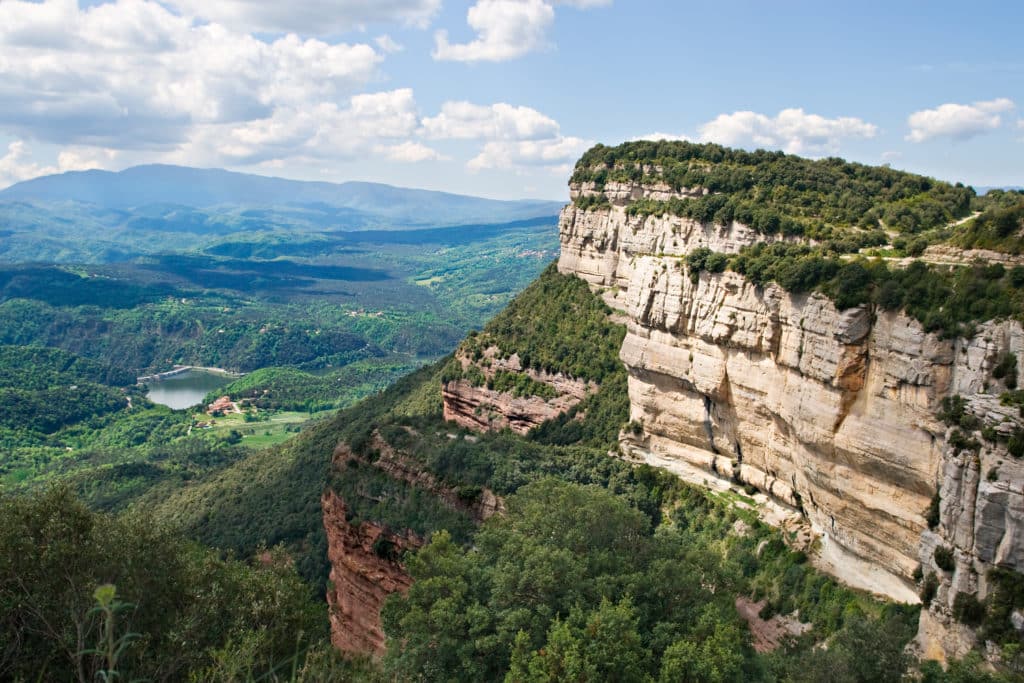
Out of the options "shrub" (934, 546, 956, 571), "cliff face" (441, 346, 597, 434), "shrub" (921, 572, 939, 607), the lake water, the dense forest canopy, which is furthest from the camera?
the lake water

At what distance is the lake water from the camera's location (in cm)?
16300

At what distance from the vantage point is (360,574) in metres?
36.5

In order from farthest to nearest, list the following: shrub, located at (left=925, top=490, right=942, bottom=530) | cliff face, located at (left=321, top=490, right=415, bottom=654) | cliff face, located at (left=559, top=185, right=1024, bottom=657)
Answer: cliff face, located at (left=321, top=490, right=415, bottom=654) → shrub, located at (left=925, top=490, right=942, bottom=530) → cliff face, located at (left=559, top=185, right=1024, bottom=657)

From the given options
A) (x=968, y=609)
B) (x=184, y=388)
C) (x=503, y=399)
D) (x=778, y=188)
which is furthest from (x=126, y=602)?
(x=184, y=388)

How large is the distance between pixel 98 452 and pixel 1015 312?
119869 mm

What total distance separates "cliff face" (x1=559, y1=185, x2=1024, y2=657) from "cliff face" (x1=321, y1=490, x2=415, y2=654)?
14.8 meters

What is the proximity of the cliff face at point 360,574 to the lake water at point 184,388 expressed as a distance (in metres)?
128

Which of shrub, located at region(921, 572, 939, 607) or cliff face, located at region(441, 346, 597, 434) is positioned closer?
shrub, located at region(921, 572, 939, 607)

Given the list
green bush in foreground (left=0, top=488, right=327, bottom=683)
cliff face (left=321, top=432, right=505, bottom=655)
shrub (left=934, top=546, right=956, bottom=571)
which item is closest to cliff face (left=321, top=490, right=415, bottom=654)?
cliff face (left=321, top=432, right=505, bottom=655)

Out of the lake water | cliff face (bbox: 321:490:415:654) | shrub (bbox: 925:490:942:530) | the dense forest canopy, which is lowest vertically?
the lake water

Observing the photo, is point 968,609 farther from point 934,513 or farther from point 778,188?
point 778,188

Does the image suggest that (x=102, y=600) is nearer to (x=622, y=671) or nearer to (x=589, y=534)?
(x=622, y=671)

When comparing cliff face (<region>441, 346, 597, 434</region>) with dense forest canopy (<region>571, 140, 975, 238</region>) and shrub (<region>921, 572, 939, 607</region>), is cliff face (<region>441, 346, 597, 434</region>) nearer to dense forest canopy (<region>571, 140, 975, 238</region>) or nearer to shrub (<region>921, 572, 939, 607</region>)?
dense forest canopy (<region>571, 140, 975, 238</region>)

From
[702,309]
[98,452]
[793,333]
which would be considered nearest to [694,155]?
[702,309]
